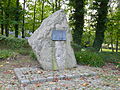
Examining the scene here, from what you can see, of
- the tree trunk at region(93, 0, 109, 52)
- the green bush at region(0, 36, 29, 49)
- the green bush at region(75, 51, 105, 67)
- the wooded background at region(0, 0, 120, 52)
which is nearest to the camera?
the green bush at region(75, 51, 105, 67)

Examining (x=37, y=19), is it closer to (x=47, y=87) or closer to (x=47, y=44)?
(x=47, y=44)

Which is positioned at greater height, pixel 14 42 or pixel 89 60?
pixel 14 42

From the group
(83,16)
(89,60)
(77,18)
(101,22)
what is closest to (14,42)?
(77,18)

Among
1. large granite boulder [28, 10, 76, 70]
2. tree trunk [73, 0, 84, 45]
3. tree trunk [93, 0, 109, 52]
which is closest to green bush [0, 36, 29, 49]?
tree trunk [73, 0, 84, 45]

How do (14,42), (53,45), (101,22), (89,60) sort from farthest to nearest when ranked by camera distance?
(14,42) → (101,22) → (89,60) → (53,45)

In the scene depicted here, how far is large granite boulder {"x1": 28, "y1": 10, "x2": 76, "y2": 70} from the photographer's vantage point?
17.0 ft

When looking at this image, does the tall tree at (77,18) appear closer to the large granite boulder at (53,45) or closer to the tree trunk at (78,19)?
the tree trunk at (78,19)

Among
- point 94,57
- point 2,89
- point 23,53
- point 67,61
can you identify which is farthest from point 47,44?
point 23,53

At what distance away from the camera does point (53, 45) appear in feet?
17.2

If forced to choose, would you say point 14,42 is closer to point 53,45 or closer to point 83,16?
point 83,16

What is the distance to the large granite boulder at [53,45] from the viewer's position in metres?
5.20

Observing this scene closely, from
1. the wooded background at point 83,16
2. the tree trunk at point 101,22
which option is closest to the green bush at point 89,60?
the wooded background at point 83,16

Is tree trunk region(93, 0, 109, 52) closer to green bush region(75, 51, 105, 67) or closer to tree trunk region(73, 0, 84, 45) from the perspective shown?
tree trunk region(73, 0, 84, 45)

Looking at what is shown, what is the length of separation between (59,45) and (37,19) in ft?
37.2
